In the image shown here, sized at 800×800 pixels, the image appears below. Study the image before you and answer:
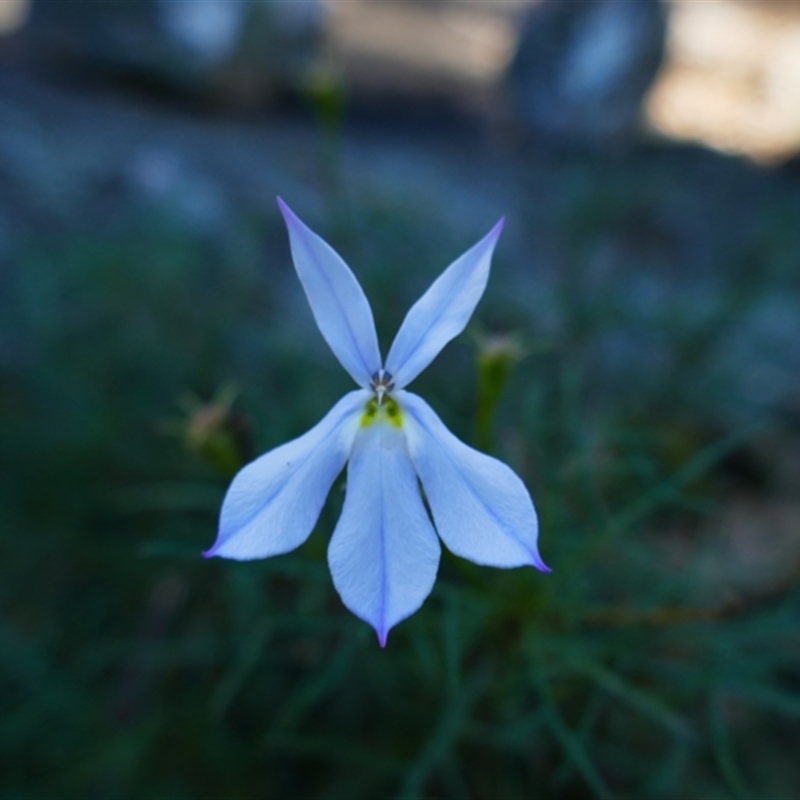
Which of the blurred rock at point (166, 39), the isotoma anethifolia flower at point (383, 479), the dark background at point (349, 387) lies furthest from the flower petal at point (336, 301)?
the blurred rock at point (166, 39)

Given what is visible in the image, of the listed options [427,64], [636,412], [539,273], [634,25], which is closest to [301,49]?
[427,64]

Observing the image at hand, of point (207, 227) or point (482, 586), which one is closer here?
point (482, 586)

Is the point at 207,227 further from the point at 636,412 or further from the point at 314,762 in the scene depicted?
the point at 314,762

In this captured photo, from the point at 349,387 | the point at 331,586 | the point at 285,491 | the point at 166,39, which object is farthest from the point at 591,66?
the point at 285,491

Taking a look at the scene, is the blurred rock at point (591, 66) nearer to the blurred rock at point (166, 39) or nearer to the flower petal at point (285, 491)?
the blurred rock at point (166, 39)

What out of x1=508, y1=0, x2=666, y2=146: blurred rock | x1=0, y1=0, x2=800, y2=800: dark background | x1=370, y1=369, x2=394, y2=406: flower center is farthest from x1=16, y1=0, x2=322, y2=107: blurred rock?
x1=370, y1=369, x2=394, y2=406: flower center

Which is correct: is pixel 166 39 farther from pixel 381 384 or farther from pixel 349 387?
pixel 381 384

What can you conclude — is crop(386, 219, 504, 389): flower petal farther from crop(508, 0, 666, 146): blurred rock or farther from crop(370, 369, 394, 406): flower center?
crop(508, 0, 666, 146): blurred rock
